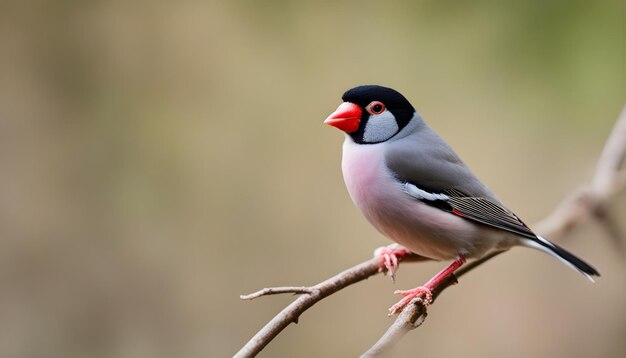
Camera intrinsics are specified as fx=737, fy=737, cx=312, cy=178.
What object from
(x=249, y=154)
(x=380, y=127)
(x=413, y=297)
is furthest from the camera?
(x=249, y=154)

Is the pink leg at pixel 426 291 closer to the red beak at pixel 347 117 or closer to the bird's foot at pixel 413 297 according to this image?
the bird's foot at pixel 413 297

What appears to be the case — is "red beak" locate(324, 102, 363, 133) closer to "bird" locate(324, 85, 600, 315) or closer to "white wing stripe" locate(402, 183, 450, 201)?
"bird" locate(324, 85, 600, 315)

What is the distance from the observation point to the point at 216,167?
2848mm

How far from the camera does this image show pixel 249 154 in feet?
9.29

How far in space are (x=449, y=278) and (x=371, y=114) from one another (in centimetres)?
39

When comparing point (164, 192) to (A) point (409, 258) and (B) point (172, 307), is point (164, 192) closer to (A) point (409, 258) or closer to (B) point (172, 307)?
(B) point (172, 307)

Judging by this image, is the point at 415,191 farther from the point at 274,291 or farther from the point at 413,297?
the point at 274,291

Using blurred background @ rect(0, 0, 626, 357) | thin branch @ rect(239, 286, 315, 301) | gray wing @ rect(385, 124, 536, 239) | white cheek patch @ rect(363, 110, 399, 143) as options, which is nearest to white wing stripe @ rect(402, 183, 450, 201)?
gray wing @ rect(385, 124, 536, 239)

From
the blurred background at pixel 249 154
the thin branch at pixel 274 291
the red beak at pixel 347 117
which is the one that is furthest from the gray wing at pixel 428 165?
the blurred background at pixel 249 154

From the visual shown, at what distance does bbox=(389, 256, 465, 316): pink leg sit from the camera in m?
1.39

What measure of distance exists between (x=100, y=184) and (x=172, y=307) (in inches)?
21.3

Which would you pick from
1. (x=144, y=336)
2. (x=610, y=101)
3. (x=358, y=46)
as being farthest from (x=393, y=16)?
(x=144, y=336)

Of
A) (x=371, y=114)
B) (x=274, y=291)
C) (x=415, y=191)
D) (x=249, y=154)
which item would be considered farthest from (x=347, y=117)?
(x=249, y=154)

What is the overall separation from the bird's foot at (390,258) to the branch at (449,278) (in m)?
0.01
